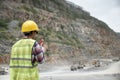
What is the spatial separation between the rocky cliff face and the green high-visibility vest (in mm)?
71579

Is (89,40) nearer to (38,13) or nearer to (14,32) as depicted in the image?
(38,13)

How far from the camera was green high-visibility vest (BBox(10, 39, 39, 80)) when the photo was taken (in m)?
7.05

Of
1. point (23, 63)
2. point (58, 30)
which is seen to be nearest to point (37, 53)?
point (23, 63)

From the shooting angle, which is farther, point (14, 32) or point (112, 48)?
point (112, 48)

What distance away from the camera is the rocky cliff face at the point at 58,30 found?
95562 millimetres

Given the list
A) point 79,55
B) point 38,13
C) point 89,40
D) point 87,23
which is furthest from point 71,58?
point 87,23

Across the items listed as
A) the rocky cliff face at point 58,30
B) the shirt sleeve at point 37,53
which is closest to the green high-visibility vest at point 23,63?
the shirt sleeve at point 37,53

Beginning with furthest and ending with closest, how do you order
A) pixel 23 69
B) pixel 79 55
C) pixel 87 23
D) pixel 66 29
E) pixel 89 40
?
pixel 87 23
pixel 89 40
pixel 66 29
pixel 79 55
pixel 23 69

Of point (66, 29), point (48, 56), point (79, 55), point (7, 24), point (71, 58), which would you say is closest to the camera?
point (48, 56)

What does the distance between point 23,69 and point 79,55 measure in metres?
107

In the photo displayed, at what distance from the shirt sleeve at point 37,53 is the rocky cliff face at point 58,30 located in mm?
71672

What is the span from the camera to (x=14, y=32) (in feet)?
299

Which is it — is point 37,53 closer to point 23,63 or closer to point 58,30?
point 23,63

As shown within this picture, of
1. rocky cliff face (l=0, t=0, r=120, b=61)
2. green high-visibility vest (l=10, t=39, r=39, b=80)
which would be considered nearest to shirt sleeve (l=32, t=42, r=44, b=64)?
green high-visibility vest (l=10, t=39, r=39, b=80)
